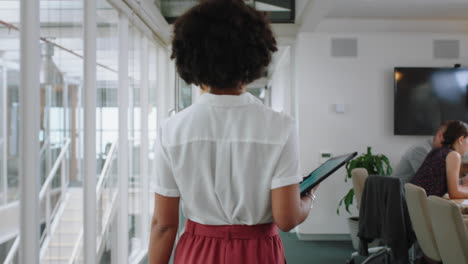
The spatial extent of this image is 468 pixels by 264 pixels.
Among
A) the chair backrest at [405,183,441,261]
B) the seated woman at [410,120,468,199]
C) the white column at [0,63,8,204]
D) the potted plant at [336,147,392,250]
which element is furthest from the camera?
the potted plant at [336,147,392,250]

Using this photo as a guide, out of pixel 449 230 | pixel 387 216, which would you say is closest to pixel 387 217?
pixel 387 216

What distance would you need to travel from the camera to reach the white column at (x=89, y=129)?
2326 millimetres

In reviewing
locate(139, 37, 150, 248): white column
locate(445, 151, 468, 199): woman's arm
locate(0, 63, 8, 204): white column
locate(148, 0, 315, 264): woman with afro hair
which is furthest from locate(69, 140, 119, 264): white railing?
locate(445, 151, 468, 199): woman's arm

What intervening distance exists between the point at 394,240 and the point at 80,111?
2.37 m

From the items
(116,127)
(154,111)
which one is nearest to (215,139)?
(116,127)

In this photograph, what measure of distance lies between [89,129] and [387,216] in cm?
219

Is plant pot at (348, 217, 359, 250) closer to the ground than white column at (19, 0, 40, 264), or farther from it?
closer to the ground

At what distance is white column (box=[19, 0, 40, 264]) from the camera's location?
162 cm

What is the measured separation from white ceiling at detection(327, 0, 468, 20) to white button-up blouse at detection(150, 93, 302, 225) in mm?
3257

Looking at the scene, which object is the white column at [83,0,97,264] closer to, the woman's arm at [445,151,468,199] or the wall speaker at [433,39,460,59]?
the woman's arm at [445,151,468,199]

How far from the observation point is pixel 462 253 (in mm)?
1960

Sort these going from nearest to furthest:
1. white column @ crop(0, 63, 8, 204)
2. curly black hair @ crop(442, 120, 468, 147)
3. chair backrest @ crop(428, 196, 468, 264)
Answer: white column @ crop(0, 63, 8, 204) < chair backrest @ crop(428, 196, 468, 264) < curly black hair @ crop(442, 120, 468, 147)

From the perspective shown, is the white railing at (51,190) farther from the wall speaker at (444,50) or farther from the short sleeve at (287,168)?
the wall speaker at (444,50)

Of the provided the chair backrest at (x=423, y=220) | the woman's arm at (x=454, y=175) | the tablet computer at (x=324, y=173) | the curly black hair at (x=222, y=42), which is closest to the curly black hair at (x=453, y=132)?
the woman's arm at (x=454, y=175)
